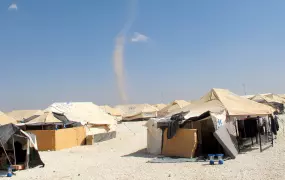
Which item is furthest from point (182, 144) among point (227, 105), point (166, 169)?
point (227, 105)

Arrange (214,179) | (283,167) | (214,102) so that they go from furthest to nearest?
1. (214,102)
2. (283,167)
3. (214,179)

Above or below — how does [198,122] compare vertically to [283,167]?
above

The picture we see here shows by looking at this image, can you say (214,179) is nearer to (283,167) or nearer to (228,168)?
(228,168)

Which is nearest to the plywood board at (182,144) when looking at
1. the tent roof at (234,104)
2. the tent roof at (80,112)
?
the tent roof at (234,104)

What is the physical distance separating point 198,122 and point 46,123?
1237 centimetres

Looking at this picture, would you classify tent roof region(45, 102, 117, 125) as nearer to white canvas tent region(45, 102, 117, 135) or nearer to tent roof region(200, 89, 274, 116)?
white canvas tent region(45, 102, 117, 135)

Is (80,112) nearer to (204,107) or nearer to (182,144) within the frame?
(204,107)

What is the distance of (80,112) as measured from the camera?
108ft

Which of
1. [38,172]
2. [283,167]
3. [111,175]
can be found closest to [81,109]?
[38,172]

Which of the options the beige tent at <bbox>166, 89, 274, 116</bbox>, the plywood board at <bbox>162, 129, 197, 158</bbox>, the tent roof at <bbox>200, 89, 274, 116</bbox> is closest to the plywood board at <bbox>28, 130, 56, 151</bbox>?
the plywood board at <bbox>162, 129, 197, 158</bbox>

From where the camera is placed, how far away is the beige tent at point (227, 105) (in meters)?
17.5

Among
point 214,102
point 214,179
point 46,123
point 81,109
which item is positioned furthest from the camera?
point 81,109

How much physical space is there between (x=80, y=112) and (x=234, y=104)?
18699 mm

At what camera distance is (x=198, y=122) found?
17.4m
